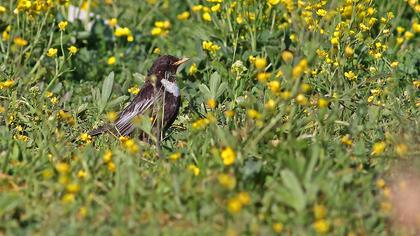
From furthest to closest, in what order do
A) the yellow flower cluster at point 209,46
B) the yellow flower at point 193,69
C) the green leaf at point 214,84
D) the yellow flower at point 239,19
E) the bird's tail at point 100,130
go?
the yellow flower at point 193,69 → the yellow flower at point 239,19 → the yellow flower cluster at point 209,46 → the green leaf at point 214,84 → the bird's tail at point 100,130

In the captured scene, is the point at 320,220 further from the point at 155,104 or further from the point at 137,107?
the point at 137,107

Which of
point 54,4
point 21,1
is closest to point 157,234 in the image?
point 21,1

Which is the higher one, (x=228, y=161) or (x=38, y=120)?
(x=228, y=161)

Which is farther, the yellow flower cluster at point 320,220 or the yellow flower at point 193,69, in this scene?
the yellow flower at point 193,69

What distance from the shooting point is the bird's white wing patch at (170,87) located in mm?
7734

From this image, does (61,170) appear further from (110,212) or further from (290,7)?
(290,7)

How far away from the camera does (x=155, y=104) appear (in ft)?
25.0

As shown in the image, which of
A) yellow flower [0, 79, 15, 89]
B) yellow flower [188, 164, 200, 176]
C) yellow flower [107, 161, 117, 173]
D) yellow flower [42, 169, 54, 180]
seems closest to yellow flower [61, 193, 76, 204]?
yellow flower [42, 169, 54, 180]

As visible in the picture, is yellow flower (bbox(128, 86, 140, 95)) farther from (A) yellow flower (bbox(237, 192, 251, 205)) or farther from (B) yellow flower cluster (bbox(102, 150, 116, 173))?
(A) yellow flower (bbox(237, 192, 251, 205))

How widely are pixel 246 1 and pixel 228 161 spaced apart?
3.46 metres

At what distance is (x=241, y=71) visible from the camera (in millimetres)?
7633

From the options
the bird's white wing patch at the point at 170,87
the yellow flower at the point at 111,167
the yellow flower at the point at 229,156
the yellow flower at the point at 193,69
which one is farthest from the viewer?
the yellow flower at the point at 193,69

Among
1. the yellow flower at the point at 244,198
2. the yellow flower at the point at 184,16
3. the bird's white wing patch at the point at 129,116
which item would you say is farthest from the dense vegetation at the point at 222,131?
the bird's white wing patch at the point at 129,116

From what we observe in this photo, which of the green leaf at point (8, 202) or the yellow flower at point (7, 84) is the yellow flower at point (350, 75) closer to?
the yellow flower at point (7, 84)
